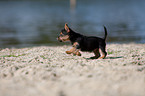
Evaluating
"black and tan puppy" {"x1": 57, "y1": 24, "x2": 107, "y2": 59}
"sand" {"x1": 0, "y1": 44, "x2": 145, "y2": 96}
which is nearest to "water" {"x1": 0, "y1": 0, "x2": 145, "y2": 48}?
"black and tan puppy" {"x1": 57, "y1": 24, "x2": 107, "y2": 59}

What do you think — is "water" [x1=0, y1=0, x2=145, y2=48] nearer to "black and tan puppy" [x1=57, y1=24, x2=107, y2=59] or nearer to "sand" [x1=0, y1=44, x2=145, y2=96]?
"black and tan puppy" [x1=57, y1=24, x2=107, y2=59]

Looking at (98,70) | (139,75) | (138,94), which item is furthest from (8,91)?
(139,75)

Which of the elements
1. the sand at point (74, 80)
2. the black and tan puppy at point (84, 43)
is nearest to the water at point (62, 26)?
the black and tan puppy at point (84, 43)

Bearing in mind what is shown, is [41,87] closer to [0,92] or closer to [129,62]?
[0,92]

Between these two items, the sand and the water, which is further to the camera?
the water

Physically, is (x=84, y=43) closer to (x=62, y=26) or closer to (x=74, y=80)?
(x=74, y=80)

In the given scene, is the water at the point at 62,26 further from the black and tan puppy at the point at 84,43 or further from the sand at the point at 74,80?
the sand at the point at 74,80

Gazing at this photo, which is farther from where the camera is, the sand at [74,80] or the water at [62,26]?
the water at [62,26]

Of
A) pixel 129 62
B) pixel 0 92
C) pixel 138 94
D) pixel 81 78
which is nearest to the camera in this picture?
pixel 138 94

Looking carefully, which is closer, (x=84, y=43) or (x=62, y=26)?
(x=84, y=43)

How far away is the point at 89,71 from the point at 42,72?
126 centimetres

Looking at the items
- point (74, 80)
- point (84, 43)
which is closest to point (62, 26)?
point (84, 43)

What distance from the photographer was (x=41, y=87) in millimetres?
4262

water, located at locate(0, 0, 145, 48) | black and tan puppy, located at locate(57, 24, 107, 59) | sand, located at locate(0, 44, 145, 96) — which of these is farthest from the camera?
water, located at locate(0, 0, 145, 48)
